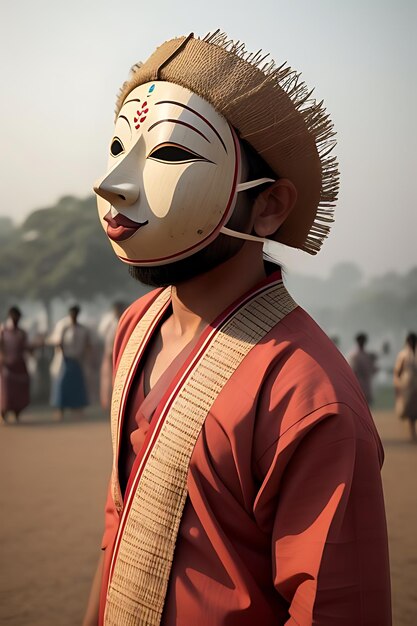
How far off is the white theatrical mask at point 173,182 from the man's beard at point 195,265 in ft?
0.07

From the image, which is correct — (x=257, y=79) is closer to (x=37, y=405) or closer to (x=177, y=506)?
(x=177, y=506)

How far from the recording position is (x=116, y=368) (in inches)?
71.0

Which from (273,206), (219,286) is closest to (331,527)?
(219,286)

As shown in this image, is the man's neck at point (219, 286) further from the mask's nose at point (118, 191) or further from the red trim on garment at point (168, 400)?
the mask's nose at point (118, 191)

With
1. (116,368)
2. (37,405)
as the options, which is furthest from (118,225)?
(37,405)

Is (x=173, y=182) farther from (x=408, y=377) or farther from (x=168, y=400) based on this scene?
(x=408, y=377)

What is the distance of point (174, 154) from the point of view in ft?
4.79

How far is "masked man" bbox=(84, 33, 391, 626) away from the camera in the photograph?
1292mm

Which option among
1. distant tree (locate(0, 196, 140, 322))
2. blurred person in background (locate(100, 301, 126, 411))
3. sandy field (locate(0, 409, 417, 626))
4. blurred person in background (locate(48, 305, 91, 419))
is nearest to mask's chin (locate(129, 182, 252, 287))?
sandy field (locate(0, 409, 417, 626))

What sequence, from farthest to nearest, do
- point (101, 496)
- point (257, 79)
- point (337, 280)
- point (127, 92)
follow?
point (337, 280), point (101, 496), point (127, 92), point (257, 79)

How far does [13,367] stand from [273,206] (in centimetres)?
817

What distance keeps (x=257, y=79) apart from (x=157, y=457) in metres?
0.77

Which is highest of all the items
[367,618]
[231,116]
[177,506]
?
[231,116]

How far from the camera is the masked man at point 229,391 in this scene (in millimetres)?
1292
